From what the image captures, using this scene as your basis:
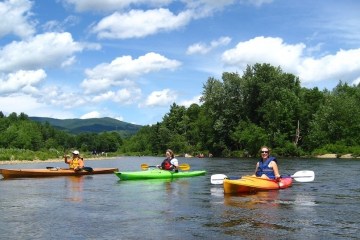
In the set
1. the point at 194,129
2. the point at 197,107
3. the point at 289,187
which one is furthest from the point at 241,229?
the point at 197,107

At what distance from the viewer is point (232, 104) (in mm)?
64312

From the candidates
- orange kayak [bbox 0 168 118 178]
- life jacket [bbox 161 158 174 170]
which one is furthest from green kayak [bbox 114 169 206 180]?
orange kayak [bbox 0 168 118 178]

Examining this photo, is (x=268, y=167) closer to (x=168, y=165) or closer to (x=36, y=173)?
(x=168, y=165)

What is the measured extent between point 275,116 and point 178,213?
162 feet

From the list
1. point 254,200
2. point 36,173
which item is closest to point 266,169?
point 254,200

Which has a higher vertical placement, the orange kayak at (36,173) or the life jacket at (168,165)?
the life jacket at (168,165)

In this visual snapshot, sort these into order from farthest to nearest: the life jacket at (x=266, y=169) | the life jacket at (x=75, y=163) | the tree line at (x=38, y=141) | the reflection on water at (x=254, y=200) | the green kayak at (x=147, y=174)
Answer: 1. the tree line at (x=38, y=141)
2. the life jacket at (x=75, y=163)
3. the green kayak at (x=147, y=174)
4. the life jacket at (x=266, y=169)
5. the reflection on water at (x=254, y=200)

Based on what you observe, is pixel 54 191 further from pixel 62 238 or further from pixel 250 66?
pixel 250 66

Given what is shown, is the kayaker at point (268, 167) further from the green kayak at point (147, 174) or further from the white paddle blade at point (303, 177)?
the green kayak at point (147, 174)

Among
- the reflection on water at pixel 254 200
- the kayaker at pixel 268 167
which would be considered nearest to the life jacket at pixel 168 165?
the kayaker at pixel 268 167

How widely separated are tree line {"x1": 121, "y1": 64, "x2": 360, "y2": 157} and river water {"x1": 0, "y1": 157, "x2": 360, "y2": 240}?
39661mm

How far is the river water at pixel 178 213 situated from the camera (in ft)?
31.3

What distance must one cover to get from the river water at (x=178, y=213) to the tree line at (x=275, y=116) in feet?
130

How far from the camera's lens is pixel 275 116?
59.8 meters
